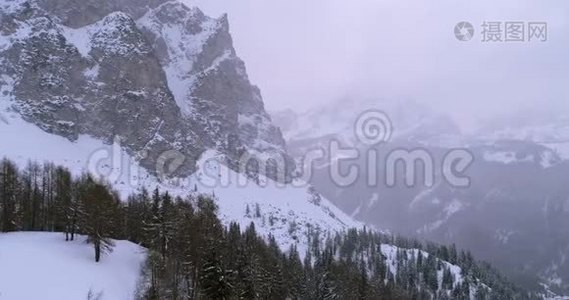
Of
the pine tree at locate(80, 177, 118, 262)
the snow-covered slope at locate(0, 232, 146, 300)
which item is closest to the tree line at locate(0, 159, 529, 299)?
the pine tree at locate(80, 177, 118, 262)

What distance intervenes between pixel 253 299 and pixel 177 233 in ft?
55.0

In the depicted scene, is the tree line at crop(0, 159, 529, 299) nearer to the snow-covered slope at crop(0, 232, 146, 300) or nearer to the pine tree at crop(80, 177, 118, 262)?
the pine tree at crop(80, 177, 118, 262)

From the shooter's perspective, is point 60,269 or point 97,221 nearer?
point 60,269

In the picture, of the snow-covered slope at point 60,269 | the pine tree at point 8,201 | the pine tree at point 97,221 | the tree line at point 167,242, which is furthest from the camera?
the pine tree at point 8,201

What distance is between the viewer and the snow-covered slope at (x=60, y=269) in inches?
2501

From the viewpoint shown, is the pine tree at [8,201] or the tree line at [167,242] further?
the pine tree at [8,201]

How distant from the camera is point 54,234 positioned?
293 feet

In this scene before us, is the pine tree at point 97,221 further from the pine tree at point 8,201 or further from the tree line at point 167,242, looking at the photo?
the pine tree at point 8,201

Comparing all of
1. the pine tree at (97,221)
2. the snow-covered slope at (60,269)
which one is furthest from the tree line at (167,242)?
the snow-covered slope at (60,269)

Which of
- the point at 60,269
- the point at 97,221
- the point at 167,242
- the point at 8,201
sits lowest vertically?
the point at 60,269

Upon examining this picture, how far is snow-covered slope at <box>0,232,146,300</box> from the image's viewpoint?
63.5 metres

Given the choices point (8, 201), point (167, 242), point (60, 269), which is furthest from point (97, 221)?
point (8, 201)

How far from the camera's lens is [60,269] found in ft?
231

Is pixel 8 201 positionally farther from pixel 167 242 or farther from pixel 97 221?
pixel 167 242
